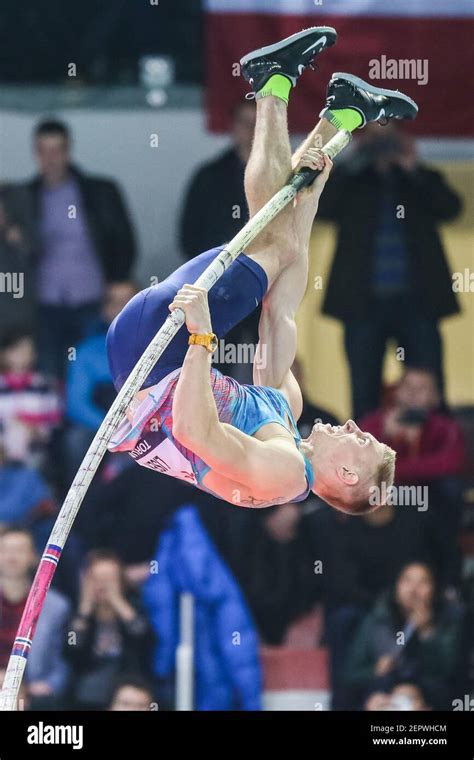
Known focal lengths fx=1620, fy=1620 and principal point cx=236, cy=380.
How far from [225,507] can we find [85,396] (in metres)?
1.07

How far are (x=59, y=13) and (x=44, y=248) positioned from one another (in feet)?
4.91

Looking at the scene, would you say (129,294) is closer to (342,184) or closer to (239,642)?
(342,184)

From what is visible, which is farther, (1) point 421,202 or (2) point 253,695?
(1) point 421,202

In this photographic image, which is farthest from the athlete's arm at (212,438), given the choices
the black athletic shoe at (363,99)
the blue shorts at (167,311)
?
the black athletic shoe at (363,99)

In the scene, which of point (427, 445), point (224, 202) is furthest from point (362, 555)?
point (224, 202)

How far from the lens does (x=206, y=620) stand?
9172mm

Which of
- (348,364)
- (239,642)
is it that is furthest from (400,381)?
(239,642)

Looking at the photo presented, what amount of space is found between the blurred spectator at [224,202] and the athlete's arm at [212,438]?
11.2 ft

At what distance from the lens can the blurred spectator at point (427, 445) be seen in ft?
31.7

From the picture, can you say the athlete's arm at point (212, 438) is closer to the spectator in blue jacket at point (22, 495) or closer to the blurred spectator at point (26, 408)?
the spectator in blue jacket at point (22, 495)

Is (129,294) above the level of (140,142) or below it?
below

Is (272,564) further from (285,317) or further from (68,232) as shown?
(285,317)

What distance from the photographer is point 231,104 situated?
33.1ft
